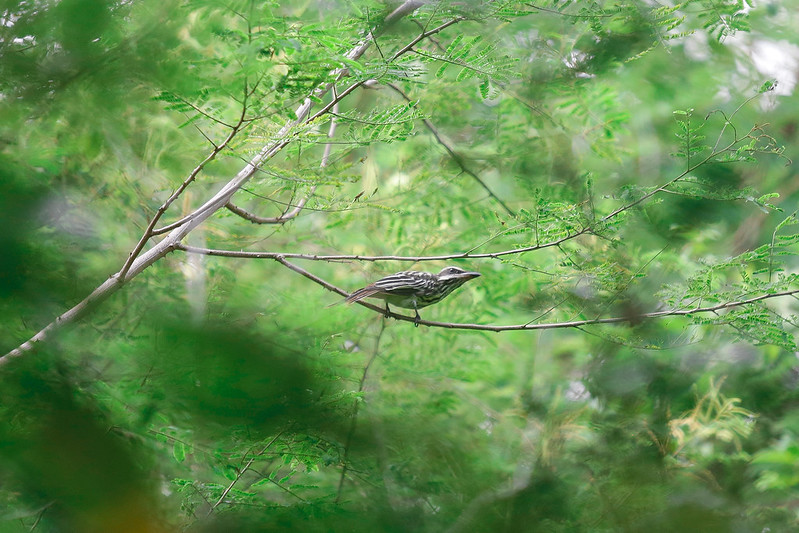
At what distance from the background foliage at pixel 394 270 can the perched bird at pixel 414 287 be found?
0.26m

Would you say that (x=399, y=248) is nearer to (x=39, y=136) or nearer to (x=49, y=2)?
(x=39, y=136)

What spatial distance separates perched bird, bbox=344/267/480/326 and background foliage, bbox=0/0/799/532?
264 mm

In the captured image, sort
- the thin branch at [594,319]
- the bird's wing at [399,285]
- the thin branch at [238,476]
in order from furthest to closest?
1. the bird's wing at [399,285]
2. the thin branch at [594,319]
3. the thin branch at [238,476]

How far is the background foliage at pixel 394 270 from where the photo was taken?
1065mm

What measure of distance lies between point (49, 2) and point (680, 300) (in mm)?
2179

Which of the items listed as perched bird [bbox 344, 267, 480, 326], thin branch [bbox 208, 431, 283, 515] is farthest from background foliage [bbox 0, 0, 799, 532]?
perched bird [bbox 344, 267, 480, 326]

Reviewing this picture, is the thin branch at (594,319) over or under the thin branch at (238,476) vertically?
under

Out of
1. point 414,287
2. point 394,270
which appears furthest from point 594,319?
A: point 394,270

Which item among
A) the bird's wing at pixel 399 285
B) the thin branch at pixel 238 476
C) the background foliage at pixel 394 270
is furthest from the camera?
the bird's wing at pixel 399 285

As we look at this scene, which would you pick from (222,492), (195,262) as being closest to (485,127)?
(195,262)

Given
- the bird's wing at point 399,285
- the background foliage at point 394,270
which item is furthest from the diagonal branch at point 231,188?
the bird's wing at point 399,285

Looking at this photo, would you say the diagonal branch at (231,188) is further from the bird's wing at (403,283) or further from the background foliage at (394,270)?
the bird's wing at (403,283)

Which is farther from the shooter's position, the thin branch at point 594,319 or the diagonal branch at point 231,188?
the thin branch at point 594,319

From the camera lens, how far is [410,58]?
7.63ft
